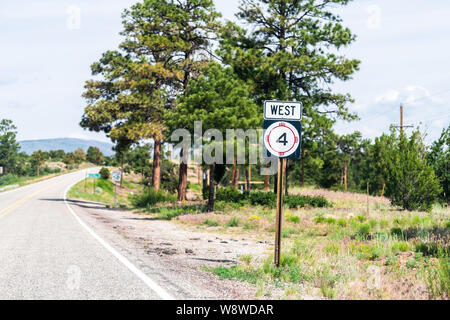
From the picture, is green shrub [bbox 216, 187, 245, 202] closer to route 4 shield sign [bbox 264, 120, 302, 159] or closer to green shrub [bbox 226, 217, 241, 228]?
green shrub [bbox 226, 217, 241, 228]

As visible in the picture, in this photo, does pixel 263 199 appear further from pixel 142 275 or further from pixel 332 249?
pixel 142 275

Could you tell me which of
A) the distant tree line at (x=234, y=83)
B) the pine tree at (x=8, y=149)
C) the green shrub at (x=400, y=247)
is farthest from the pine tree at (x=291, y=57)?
the pine tree at (x=8, y=149)

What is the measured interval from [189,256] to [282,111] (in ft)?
13.9

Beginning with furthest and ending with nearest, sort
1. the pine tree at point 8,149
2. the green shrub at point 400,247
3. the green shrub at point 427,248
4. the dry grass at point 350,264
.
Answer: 1. the pine tree at point 8,149
2. the green shrub at point 400,247
3. the green shrub at point 427,248
4. the dry grass at point 350,264

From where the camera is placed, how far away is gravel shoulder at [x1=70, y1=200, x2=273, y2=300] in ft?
21.6

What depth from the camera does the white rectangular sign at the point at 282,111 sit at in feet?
28.5

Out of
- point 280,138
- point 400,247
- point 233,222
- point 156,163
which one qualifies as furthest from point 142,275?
point 156,163

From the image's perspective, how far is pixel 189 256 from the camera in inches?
410

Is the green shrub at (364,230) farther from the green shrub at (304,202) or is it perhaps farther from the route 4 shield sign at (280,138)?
the green shrub at (304,202)

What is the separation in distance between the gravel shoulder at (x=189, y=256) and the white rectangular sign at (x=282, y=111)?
11.0 feet

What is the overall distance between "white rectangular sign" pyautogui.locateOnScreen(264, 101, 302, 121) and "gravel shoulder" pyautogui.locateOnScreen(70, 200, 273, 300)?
3.35 meters
